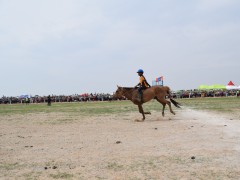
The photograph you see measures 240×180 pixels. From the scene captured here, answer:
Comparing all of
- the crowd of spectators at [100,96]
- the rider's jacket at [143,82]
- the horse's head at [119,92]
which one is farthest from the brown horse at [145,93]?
the crowd of spectators at [100,96]

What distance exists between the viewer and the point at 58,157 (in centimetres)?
796

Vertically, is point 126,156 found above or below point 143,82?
below

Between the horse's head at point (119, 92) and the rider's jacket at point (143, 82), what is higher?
the rider's jacket at point (143, 82)

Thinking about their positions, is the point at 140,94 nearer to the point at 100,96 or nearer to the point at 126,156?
the point at 126,156

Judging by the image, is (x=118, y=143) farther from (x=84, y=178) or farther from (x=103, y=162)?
(x=84, y=178)

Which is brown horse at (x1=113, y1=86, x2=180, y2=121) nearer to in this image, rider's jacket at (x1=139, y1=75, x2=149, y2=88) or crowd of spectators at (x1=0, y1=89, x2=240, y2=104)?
rider's jacket at (x1=139, y1=75, x2=149, y2=88)

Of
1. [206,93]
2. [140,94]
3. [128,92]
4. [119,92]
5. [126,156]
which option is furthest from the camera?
[206,93]

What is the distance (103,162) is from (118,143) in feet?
8.36

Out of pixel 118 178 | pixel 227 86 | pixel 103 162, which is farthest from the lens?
→ pixel 227 86

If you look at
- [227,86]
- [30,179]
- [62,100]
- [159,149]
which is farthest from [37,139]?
[62,100]

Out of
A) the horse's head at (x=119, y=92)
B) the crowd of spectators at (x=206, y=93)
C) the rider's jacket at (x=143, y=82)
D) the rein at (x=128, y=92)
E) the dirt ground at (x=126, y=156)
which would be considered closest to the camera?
the dirt ground at (x=126, y=156)

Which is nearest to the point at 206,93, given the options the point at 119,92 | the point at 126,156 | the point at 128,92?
the point at 119,92

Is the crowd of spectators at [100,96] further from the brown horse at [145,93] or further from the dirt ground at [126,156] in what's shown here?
the dirt ground at [126,156]

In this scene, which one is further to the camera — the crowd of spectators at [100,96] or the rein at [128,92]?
the crowd of spectators at [100,96]
